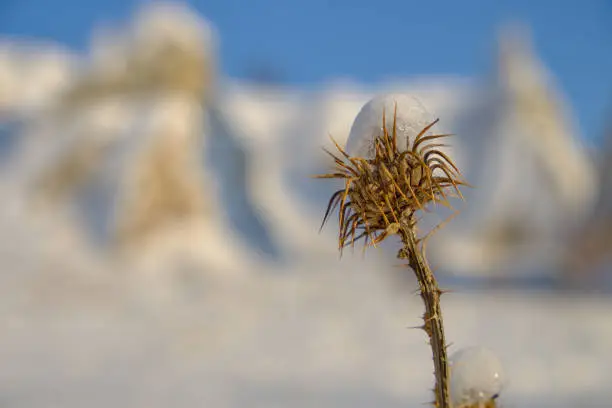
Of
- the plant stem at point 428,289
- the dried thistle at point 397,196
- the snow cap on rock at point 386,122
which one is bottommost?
the plant stem at point 428,289

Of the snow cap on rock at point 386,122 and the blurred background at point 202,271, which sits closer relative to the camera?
the snow cap on rock at point 386,122

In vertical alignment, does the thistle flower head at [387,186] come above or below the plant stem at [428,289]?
above

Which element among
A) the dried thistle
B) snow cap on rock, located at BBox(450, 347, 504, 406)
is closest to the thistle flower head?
the dried thistle

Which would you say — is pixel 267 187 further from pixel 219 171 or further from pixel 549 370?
pixel 549 370

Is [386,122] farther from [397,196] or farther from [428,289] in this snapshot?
[428,289]

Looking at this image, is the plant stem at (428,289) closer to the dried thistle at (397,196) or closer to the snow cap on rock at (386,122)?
the dried thistle at (397,196)

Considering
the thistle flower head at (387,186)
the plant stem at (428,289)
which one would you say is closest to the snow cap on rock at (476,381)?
the plant stem at (428,289)

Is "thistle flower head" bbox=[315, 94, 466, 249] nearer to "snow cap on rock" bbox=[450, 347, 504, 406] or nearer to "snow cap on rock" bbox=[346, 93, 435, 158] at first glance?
"snow cap on rock" bbox=[346, 93, 435, 158]

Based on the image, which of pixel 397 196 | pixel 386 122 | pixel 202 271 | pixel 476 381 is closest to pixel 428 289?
pixel 397 196
